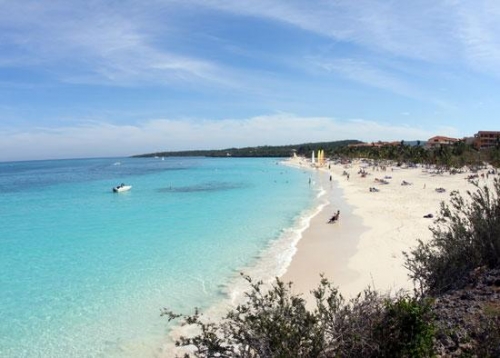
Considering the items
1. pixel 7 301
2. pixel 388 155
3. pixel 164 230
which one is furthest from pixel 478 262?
pixel 388 155

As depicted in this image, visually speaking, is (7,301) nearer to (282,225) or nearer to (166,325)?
(166,325)

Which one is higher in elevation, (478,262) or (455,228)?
(455,228)

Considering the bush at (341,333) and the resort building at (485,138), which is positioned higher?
the resort building at (485,138)

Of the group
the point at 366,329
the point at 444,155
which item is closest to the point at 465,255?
the point at 366,329

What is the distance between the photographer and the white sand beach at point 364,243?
1342 centimetres

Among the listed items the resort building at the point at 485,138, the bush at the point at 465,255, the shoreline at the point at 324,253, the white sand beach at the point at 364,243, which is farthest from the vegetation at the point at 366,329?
the resort building at the point at 485,138

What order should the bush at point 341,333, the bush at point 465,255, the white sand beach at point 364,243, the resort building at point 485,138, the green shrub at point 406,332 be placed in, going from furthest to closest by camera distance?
the resort building at point 485,138
the white sand beach at point 364,243
the bush at point 465,255
the bush at point 341,333
the green shrub at point 406,332

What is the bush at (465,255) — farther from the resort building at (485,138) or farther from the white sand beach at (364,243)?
the resort building at (485,138)

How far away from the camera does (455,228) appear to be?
8125 millimetres

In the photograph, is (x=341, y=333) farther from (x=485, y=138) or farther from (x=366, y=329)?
(x=485, y=138)

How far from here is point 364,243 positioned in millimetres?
18750

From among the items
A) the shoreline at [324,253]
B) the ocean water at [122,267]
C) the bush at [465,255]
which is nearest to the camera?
the bush at [465,255]

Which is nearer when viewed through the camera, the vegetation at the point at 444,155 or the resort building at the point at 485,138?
the vegetation at the point at 444,155

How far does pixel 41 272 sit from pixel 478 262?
15131 mm
